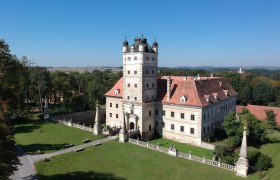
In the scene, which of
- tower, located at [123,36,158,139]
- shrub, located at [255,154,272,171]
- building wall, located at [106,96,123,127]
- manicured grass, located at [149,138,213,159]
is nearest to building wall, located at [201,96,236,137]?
manicured grass, located at [149,138,213,159]

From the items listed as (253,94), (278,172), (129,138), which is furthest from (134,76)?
(253,94)

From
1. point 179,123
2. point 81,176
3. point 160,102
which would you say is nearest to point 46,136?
point 81,176

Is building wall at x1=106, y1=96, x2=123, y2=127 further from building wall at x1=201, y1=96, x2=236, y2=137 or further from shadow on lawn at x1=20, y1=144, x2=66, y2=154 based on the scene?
building wall at x1=201, y1=96, x2=236, y2=137

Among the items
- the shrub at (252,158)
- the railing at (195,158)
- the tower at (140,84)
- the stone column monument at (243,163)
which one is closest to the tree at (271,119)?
the shrub at (252,158)

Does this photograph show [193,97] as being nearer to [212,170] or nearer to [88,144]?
[212,170]

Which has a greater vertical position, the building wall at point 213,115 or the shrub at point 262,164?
the building wall at point 213,115

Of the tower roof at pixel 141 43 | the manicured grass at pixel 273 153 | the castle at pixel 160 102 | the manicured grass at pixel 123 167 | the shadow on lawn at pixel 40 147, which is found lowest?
the manicured grass at pixel 273 153

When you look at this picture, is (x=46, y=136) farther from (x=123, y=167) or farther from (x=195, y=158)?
(x=195, y=158)

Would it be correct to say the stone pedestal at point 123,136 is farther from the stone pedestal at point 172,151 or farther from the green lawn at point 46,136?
the stone pedestal at point 172,151

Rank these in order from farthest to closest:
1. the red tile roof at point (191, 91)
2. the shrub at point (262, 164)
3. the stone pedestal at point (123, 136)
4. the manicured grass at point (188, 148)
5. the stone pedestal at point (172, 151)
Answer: the red tile roof at point (191, 91) → the stone pedestal at point (123, 136) → the manicured grass at point (188, 148) → the stone pedestal at point (172, 151) → the shrub at point (262, 164)
